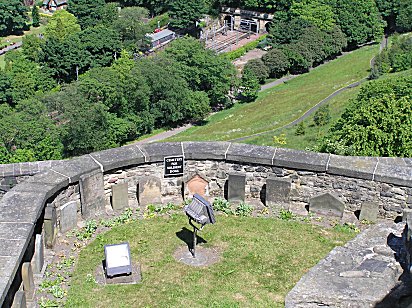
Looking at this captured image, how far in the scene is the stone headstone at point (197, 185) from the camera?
13093 millimetres

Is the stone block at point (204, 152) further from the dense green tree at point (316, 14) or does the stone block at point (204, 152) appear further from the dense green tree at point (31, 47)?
the dense green tree at point (316, 14)

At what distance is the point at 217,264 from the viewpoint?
11195mm

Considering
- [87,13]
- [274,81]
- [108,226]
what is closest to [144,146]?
[108,226]

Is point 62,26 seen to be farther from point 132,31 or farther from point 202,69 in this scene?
point 202,69

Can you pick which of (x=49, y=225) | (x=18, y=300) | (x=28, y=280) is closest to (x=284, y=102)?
(x=49, y=225)

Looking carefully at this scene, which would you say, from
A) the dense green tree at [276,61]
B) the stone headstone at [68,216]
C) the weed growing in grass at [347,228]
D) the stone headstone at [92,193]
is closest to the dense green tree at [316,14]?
the dense green tree at [276,61]

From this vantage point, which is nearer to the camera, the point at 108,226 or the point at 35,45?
the point at 108,226

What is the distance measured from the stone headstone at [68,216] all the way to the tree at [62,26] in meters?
74.7

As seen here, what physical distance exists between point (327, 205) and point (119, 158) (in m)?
4.48

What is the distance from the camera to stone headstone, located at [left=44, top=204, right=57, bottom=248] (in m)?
11.3

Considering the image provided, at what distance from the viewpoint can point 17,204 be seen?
428 inches

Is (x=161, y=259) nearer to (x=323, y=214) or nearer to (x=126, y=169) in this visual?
(x=126, y=169)

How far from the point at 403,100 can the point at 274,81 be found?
50.5 metres

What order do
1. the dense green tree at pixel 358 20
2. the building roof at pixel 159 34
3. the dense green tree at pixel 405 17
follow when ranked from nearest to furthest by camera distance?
1. the dense green tree at pixel 358 20
2. the dense green tree at pixel 405 17
3. the building roof at pixel 159 34
